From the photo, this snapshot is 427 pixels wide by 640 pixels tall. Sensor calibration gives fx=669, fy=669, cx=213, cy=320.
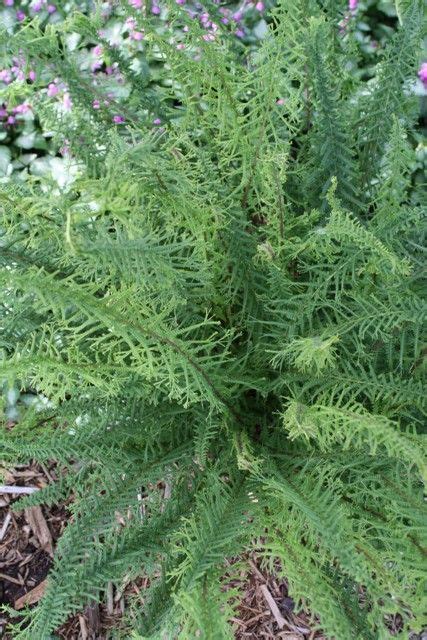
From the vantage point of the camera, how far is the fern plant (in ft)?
2.62

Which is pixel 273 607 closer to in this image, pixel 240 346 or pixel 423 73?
pixel 240 346

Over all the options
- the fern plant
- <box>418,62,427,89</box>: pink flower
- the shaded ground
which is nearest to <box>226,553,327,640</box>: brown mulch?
the shaded ground

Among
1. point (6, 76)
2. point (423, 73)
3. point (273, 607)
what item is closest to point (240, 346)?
point (273, 607)

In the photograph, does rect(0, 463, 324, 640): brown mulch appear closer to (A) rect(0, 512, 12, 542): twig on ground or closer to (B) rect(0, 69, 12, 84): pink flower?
(A) rect(0, 512, 12, 542): twig on ground

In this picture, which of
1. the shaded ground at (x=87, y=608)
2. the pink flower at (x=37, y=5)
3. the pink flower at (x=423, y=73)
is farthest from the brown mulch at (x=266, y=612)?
the pink flower at (x=37, y=5)

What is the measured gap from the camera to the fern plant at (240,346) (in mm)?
798

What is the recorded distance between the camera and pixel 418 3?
964mm

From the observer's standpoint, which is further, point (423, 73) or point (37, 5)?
point (37, 5)

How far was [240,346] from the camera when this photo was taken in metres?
1.16

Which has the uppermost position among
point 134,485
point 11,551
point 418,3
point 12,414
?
point 418,3

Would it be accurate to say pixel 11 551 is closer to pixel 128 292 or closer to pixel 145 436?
pixel 145 436

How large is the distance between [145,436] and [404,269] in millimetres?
514

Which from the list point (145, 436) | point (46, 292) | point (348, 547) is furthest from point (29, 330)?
point (348, 547)

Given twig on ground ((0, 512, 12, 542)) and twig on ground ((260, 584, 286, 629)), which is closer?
twig on ground ((260, 584, 286, 629))
